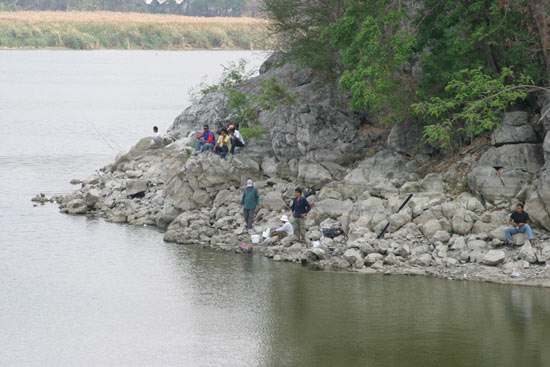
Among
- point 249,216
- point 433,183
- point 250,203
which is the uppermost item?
point 433,183

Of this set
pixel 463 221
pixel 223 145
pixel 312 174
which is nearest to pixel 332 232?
pixel 312 174

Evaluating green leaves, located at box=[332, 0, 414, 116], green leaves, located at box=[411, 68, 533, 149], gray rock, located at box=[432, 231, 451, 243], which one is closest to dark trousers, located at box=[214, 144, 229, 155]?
green leaves, located at box=[332, 0, 414, 116]

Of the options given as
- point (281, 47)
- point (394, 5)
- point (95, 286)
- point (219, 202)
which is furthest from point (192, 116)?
point (95, 286)

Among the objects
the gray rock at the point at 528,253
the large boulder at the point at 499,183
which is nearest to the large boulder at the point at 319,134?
the large boulder at the point at 499,183

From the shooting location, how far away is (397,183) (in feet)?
78.8

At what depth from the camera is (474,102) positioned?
889 inches

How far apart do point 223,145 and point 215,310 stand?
9.93 m

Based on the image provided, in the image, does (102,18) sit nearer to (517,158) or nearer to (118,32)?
(118,32)

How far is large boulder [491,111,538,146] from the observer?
74.3ft

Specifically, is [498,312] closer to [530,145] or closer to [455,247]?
[455,247]

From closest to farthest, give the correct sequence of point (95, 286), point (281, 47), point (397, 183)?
1. point (95, 286)
2. point (397, 183)
3. point (281, 47)

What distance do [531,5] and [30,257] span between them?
16321 mm

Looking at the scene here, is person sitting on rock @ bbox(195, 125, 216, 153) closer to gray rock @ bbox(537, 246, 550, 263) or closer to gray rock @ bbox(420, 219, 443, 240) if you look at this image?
gray rock @ bbox(420, 219, 443, 240)

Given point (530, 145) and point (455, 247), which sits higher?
point (530, 145)
